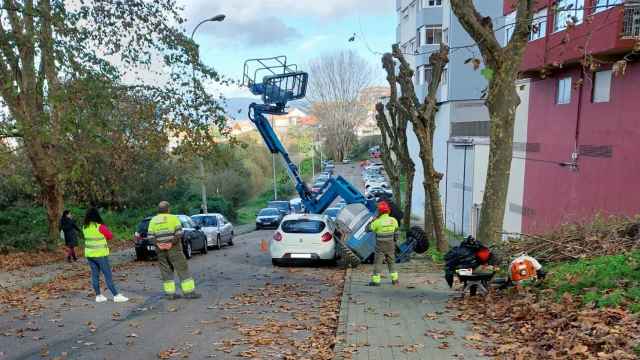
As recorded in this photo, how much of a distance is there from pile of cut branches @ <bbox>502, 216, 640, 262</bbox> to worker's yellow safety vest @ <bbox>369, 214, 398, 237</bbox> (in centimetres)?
227

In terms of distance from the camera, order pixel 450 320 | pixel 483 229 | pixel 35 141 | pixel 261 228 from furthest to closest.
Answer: pixel 261 228, pixel 35 141, pixel 483 229, pixel 450 320

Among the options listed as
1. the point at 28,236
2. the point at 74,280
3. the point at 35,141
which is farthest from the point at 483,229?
the point at 28,236

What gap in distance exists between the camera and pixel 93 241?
8516 mm

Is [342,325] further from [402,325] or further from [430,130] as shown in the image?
[430,130]

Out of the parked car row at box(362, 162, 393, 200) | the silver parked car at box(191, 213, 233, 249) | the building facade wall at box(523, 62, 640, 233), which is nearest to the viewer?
the building facade wall at box(523, 62, 640, 233)

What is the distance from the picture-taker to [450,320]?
682 centimetres

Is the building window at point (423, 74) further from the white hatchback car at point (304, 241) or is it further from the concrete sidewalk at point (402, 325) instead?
the concrete sidewalk at point (402, 325)

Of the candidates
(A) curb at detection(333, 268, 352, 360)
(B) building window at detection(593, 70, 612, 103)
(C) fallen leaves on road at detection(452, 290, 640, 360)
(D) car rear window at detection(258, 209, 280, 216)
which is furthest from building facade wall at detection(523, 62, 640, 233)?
(D) car rear window at detection(258, 209, 280, 216)

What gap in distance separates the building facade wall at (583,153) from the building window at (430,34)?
2070cm

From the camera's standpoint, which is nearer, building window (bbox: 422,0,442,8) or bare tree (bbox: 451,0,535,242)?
bare tree (bbox: 451,0,535,242)

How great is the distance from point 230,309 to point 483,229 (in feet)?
17.3

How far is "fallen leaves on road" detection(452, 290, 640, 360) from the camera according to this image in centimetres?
480

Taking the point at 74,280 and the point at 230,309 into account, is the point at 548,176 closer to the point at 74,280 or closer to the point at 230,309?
the point at 230,309

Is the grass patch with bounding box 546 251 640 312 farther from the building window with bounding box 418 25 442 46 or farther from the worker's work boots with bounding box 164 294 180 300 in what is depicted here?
the building window with bounding box 418 25 442 46
